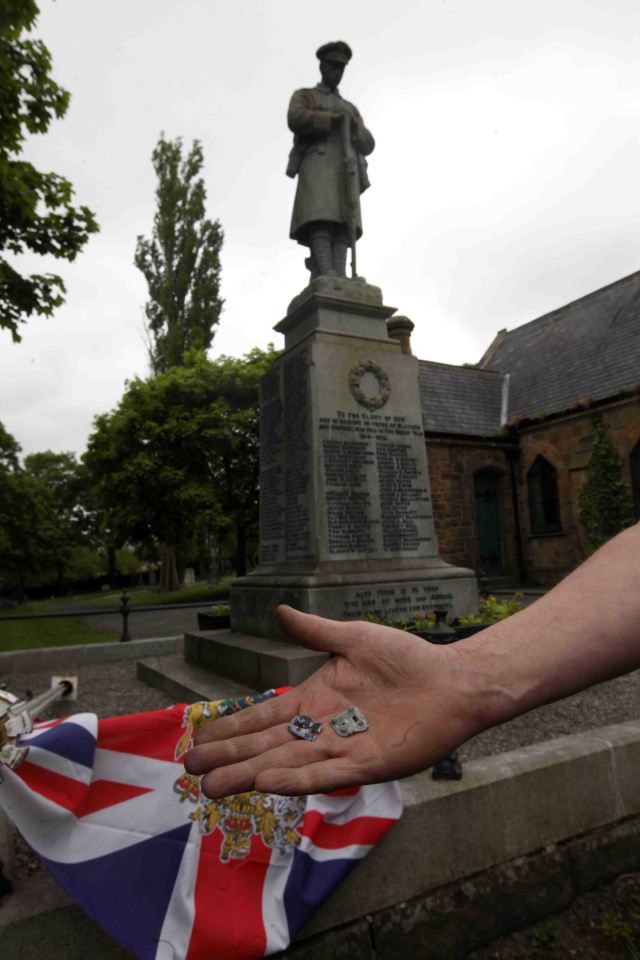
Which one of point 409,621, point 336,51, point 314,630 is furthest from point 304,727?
point 336,51

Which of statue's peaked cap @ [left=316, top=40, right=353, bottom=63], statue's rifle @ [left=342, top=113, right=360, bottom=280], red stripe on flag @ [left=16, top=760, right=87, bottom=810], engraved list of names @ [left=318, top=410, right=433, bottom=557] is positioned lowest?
red stripe on flag @ [left=16, top=760, right=87, bottom=810]

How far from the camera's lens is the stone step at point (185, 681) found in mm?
5206

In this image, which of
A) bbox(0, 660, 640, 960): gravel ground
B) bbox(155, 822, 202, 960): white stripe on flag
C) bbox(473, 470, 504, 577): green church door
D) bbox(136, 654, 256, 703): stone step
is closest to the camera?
bbox(155, 822, 202, 960): white stripe on flag

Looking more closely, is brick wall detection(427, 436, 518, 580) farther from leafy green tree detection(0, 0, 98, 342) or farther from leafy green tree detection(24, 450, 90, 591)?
leafy green tree detection(24, 450, 90, 591)

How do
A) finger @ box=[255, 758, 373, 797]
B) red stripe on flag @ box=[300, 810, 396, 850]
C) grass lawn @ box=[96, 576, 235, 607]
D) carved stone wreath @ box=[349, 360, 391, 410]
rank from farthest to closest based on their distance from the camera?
1. grass lawn @ box=[96, 576, 235, 607]
2. carved stone wreath @ box=[349, 360, 391, 410]
3. red stripe on flag @ box=[300, 810, 396, 850]
4. finger @ box=[255, 758, 373, 797]

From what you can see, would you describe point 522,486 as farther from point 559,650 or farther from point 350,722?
point 350,722

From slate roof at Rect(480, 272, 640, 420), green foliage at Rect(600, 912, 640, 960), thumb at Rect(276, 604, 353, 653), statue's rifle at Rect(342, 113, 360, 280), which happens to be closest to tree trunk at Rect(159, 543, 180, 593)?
slate roof at Rect(480, 272, 640, 420)

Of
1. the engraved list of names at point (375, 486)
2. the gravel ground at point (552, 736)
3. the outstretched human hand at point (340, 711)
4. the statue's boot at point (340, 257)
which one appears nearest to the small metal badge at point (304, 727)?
the outstretched human hand at point (340, 711)

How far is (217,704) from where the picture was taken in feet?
9.09

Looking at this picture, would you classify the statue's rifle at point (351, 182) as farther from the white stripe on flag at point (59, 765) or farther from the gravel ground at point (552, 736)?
the white stripe on flag at point (59, 765)

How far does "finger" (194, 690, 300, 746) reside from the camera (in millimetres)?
1453

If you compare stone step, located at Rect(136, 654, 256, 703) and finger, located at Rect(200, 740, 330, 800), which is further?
stone step, located at Rect(136, 654, 256, 703)

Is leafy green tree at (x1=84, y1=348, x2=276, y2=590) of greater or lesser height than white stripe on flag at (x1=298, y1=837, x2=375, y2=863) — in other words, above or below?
above

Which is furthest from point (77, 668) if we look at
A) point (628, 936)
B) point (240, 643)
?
point (628, 936)
